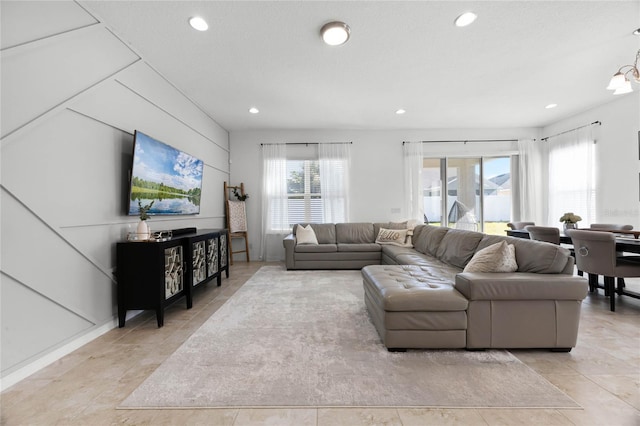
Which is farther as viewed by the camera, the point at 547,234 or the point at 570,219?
the point at 570,219

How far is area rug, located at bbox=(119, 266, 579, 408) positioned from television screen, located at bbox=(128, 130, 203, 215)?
146 centimetres

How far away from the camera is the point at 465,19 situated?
Answer: 7.59 feet

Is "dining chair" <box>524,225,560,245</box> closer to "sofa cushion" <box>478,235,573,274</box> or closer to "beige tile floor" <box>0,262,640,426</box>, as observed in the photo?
"beige tile floor" <box>0,262,640,426</box>

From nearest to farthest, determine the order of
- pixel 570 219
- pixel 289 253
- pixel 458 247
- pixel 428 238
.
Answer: pixel 458 247 < pixel 570 219 < pixel 428 238 < pixel 289 253

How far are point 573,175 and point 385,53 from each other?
4715mm

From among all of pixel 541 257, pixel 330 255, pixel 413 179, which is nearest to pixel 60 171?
pixel 330 255

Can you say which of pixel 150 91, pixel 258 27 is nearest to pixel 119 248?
pixel 150 91

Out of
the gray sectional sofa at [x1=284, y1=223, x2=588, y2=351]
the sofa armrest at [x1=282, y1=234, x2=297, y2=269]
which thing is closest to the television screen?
the sofa armrest at [x1=282, y1=234, x2=297, y2=269]

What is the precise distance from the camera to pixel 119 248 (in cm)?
236

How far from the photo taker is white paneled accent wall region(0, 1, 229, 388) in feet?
5.32

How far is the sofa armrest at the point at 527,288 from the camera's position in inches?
73.9

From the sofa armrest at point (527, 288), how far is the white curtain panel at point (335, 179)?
3.83 metres

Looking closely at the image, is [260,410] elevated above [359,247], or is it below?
below

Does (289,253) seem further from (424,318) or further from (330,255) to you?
(424,318)
